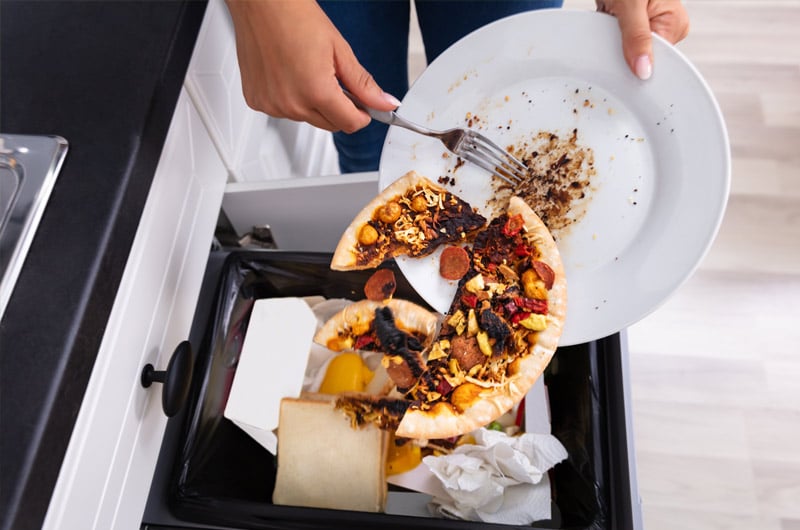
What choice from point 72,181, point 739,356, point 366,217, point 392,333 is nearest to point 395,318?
point 392,333

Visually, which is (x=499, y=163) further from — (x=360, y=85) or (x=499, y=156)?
(x=360, y=85)

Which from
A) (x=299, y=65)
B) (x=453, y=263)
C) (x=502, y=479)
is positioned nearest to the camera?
(x=299, y=65)

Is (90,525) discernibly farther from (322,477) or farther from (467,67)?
(467,67)

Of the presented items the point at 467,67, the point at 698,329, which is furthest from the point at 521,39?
the point at 698,329

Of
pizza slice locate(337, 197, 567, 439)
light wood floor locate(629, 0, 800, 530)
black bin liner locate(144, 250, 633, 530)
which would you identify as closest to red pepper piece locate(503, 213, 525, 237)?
pizza slice locate(337, 197, 567, 439)

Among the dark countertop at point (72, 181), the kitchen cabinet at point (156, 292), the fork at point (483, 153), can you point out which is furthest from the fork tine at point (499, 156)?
the dark countertop at point (72, 181)

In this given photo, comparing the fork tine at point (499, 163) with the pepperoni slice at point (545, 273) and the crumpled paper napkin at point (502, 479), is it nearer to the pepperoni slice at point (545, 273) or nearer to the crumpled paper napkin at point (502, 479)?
the pepperoni slice at point (545, 273)

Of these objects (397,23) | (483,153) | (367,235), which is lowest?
(367,235)
